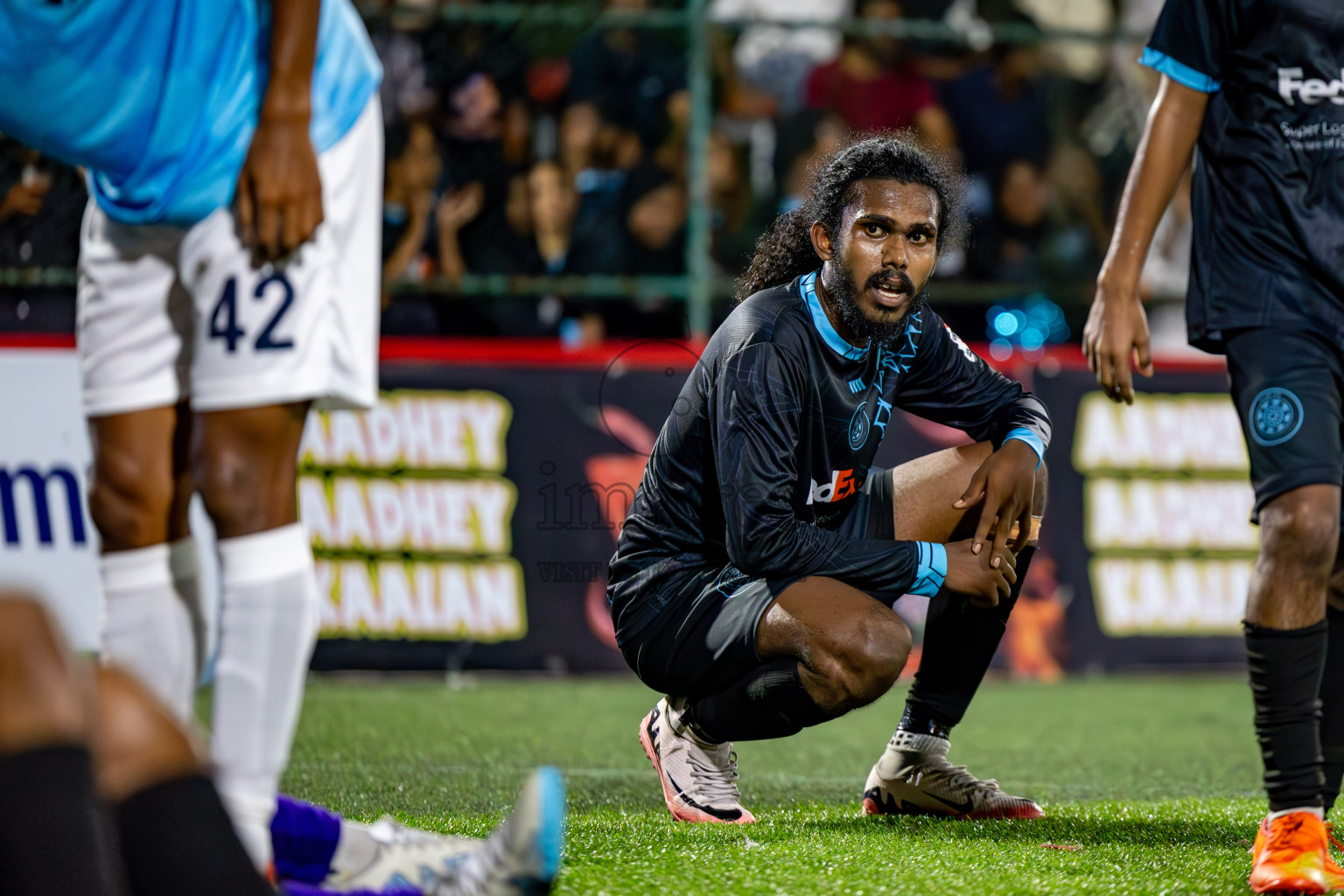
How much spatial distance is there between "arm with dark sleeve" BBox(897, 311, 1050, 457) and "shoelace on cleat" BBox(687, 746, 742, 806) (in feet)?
3.35

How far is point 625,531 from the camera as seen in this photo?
3.43 meters

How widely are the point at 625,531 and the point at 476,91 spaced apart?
14.7ft

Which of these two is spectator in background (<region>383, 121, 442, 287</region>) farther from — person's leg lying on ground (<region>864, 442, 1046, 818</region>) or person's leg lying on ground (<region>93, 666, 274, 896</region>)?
person's leg lying on ground (<region>93, 666, 274, 896</region>)

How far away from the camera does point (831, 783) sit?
3.94 meters

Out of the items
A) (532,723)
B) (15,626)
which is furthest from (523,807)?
(532,723)

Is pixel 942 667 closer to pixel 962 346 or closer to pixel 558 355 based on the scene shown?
pixel 962 346

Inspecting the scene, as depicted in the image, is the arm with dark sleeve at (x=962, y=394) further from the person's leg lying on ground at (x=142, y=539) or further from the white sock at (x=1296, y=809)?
the person's leg lying on ground at (x=142, y=539)

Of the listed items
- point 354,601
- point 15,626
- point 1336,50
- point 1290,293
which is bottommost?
point 354,601

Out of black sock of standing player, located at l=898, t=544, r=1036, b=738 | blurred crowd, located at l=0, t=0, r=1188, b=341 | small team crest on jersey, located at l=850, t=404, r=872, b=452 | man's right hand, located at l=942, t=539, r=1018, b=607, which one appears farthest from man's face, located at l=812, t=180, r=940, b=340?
blurred crowd, located at l=0, t=0, r=1188, b=341

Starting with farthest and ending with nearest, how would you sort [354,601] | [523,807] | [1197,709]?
[354,601] < [1197,709] < [523,807]

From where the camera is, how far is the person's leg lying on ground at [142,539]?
220 centimetres

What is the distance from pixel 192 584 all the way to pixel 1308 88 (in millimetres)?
2260

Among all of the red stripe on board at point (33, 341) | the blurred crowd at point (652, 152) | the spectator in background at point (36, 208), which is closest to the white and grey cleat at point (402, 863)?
the red stripe on board at point (33, 341)

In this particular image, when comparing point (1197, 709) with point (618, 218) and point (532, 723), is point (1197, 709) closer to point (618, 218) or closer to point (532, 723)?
point (532, 723)
